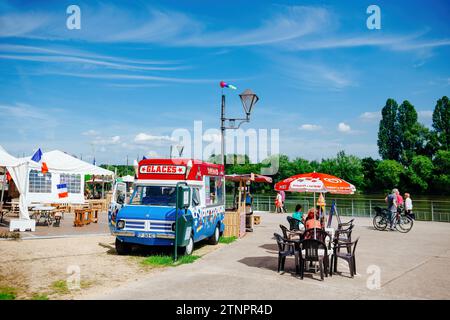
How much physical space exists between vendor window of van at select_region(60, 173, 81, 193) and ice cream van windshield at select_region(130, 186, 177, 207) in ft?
59.2

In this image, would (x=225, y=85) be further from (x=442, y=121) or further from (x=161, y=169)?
(x=442, y=121)

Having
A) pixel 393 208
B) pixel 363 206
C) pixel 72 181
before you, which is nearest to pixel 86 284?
pixel 393 208

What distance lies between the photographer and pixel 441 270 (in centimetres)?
904

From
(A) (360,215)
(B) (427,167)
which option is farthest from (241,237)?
(B) (427,167)

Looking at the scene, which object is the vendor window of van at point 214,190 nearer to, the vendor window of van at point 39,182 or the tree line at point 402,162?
the vendor window of van at point 39,182

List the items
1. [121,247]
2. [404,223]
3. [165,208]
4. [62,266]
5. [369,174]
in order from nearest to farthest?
[62,266]
[165,208]
[121,247]
[404,223]
[369,174]

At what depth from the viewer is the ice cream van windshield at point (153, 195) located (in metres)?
10.9

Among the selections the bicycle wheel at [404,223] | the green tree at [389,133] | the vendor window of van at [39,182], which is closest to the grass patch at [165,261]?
the bicycle wheel at [404,223]

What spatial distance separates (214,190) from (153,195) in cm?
258

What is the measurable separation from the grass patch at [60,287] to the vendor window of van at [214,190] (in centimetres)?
544

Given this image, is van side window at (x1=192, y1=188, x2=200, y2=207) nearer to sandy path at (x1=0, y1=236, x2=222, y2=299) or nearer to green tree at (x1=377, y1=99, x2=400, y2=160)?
sandy path at (x1=0, y1=236, x2=222, y2=299)

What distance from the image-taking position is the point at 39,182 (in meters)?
25.9

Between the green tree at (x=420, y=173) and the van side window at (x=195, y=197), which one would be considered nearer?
the van side window at (x=195, y=197)

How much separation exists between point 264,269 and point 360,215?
1833 cm
